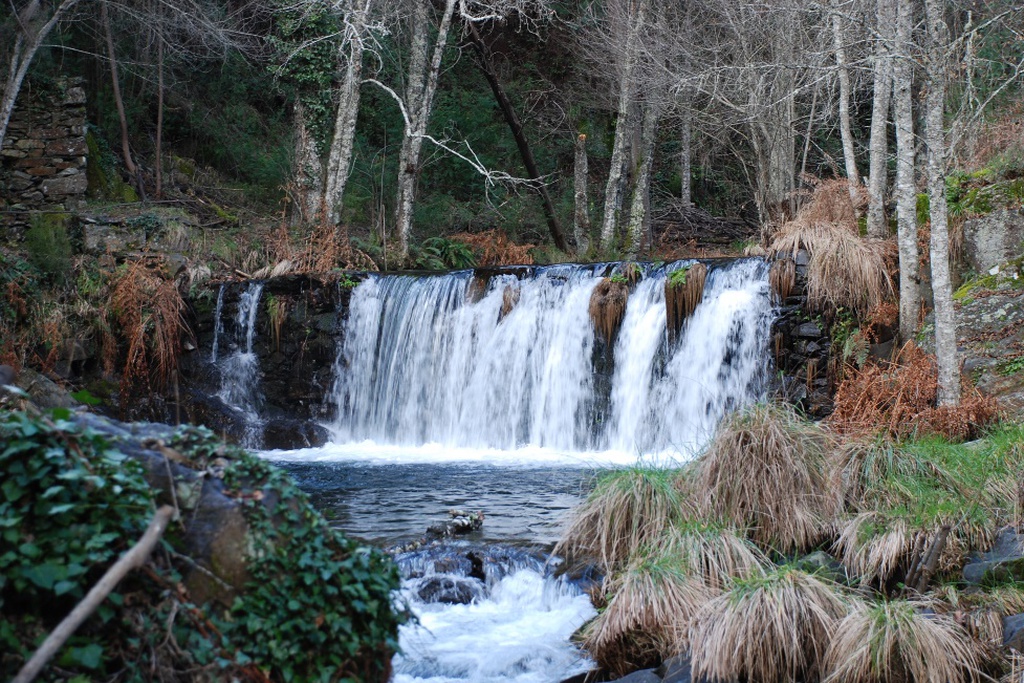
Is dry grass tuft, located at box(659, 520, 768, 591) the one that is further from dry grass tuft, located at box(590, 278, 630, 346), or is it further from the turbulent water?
dry grass tuft, located at box(590, 278, 630, 346)

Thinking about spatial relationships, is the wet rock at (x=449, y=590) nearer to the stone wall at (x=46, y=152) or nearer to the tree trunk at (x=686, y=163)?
the stone wall at (x=46, y=152)

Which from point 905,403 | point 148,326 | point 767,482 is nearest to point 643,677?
point 767,482

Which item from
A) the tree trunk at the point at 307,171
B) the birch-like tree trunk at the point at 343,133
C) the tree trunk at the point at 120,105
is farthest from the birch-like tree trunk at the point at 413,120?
the tree trunk at the point at 120,105

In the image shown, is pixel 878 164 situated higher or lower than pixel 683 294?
higher

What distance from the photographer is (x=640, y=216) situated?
1911cm

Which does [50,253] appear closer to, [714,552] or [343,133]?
[343,133]

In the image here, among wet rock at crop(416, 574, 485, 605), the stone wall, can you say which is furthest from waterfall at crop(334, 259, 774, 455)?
the stone wall

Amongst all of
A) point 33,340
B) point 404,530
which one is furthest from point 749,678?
point 33,340

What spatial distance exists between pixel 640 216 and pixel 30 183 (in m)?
11.7

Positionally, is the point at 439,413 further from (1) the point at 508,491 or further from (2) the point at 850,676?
(2) the point at 850,676

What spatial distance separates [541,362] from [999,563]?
25.4 ft

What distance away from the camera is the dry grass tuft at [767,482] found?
6102 millimetres

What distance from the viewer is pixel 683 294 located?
38.6 ft

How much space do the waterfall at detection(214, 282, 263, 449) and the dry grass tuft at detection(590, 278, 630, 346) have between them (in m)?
5.39
